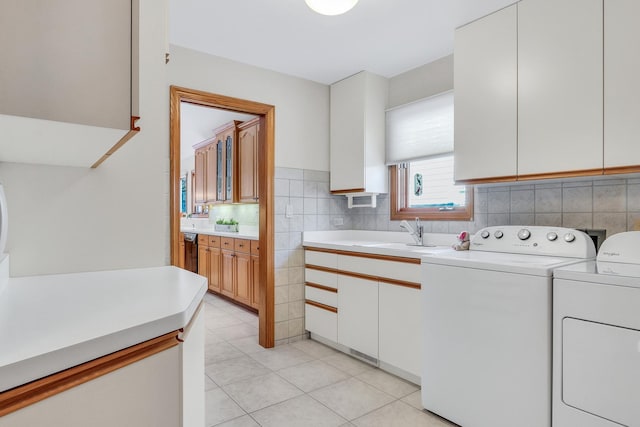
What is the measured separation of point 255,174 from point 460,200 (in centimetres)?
229

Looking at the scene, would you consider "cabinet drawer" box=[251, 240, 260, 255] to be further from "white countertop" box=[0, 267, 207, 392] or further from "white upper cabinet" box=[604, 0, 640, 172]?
"white upper cabinet" box=[604, 0, 640, 172]

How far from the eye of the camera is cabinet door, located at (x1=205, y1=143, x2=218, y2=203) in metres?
5.18

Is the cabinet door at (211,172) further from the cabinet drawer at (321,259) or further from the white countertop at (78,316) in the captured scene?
the white countertop at (78,316)

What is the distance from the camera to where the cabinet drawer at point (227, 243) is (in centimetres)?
423

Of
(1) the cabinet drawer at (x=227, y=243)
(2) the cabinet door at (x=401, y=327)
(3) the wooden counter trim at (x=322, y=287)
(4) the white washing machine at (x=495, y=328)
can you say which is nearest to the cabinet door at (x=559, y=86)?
(4) the white washing machine at (x=495, y=328)

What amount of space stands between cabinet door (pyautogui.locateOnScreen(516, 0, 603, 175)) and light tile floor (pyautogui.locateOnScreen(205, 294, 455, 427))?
1579 millimetres

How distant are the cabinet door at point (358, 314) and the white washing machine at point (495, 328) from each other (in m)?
0.60

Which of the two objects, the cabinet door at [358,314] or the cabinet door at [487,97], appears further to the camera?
the cabinet door at [358,314]

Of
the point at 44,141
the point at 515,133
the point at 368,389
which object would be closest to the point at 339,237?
the point at 368,389

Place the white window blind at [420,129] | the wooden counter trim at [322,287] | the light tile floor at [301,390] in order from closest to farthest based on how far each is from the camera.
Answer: the light tile floor at [301,390] → the white window blind at [420,129] → the wooden counter trim at [322,287]

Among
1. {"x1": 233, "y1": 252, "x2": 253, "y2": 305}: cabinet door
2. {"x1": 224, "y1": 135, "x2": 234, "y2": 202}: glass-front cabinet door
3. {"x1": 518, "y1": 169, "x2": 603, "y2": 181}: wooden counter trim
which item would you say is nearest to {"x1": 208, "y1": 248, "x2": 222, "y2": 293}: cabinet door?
{"x1": 233, "y1": 252, "x2": 253, "y2": 305}: cabinet door

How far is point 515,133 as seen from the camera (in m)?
2.06

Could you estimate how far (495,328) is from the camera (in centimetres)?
170

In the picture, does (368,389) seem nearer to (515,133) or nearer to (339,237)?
(339,237)
